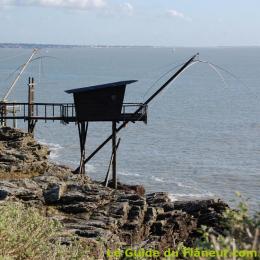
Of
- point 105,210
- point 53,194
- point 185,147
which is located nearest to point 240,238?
point 105,210

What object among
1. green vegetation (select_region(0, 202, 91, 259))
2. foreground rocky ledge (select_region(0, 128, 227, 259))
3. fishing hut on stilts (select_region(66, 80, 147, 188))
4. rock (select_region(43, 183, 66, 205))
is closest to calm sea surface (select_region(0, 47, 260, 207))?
fishing hut on stilts (select_region(66, 80, 147, 188))

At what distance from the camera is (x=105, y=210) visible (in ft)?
70.5

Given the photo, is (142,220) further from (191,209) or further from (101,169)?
(101,169)

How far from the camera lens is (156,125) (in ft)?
212

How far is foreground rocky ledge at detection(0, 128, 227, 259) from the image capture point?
18719 mm

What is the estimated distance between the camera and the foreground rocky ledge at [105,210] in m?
18.7

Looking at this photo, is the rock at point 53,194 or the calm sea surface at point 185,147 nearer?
the rock at point 53,194

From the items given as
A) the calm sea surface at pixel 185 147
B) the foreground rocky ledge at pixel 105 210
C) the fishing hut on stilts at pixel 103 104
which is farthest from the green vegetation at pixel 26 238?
the calm sea surface at pixel 185 147

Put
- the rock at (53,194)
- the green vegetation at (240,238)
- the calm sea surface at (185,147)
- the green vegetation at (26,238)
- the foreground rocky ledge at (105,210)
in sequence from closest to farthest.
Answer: the green vegetation at (240,238) < the green vegetation at (26,238) < the foreground rocky ledge at (105,210) < the rock at (53,194) < the calm sea surface at (185,147)

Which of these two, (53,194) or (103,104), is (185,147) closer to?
(103,104)

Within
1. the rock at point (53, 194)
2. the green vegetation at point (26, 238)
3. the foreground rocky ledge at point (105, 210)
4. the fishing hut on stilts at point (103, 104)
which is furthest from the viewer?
the fishing hut on stilts at point (103, 104)

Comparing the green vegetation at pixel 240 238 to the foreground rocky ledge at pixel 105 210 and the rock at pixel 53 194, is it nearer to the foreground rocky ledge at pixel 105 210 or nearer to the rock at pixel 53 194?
the foreground rocky ledge at pixel 105 210

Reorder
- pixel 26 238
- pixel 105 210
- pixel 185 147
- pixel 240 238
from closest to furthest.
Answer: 1. pixel 240 238
2. pixel 26 238
3. pixel 105 210
4. pixel 185 147

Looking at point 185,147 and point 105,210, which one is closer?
point 105,210
